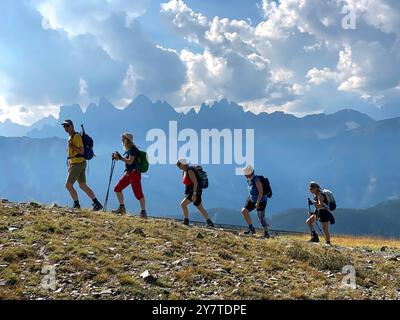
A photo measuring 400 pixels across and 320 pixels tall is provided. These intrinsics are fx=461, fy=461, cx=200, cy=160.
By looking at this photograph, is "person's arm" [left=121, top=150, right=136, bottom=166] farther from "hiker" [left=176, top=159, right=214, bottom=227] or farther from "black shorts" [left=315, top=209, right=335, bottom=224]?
"black shorts" [left=315, top=209, right=335, bottom=224]

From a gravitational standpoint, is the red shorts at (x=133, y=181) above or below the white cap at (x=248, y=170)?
below

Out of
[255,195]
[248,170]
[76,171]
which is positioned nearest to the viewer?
[76,171]

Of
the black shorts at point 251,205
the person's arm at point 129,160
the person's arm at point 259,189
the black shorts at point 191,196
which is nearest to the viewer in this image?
the person's arm at point 129,160

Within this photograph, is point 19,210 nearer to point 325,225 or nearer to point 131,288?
point 131,288

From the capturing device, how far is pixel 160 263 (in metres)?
11.1

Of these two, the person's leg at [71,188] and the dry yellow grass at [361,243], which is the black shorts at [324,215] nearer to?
the dry yellow grass at [361,243]

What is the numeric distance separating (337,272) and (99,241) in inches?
249

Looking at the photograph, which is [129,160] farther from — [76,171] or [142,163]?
[76,171]

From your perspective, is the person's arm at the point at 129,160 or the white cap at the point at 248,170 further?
the white cap at the point at 248,170

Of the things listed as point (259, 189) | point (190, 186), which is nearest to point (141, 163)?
point (190, 186)

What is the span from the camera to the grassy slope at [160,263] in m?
9.41

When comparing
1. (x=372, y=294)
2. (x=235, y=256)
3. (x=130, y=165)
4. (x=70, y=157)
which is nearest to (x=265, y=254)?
(x=235, y=256)

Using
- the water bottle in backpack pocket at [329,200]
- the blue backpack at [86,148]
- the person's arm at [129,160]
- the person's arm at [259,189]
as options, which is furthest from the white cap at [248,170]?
the blue backpack at [86,148]

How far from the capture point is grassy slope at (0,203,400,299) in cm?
941
